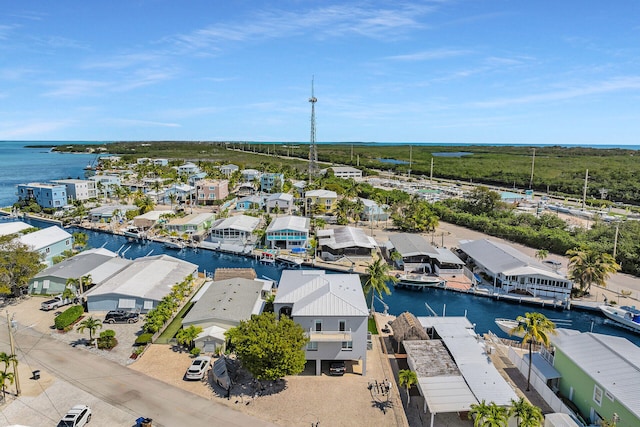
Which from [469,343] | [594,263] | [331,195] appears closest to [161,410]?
[469,343]

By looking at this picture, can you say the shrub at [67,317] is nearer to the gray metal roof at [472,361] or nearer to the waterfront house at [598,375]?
the gray metal roof at [472,361]

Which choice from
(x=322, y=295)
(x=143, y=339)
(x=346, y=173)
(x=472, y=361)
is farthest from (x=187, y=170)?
(x=472, y=361)

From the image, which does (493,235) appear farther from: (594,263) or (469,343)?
(469,343)

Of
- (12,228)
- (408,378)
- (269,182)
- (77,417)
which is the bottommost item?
(77,417)

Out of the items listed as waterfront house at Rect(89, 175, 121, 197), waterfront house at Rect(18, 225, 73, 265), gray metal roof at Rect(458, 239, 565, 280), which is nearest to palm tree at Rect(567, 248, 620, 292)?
gray metal roof at Rect(458, 239, 565, 280)

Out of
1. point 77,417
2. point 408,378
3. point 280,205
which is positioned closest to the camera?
point 77,417

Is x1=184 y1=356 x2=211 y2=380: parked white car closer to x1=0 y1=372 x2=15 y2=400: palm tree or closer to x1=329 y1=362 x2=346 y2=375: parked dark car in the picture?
x1=329 y1=362 x2=346 y2=375: parked dark car

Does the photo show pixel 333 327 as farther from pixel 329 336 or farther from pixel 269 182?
Answer: pixel 269 182
